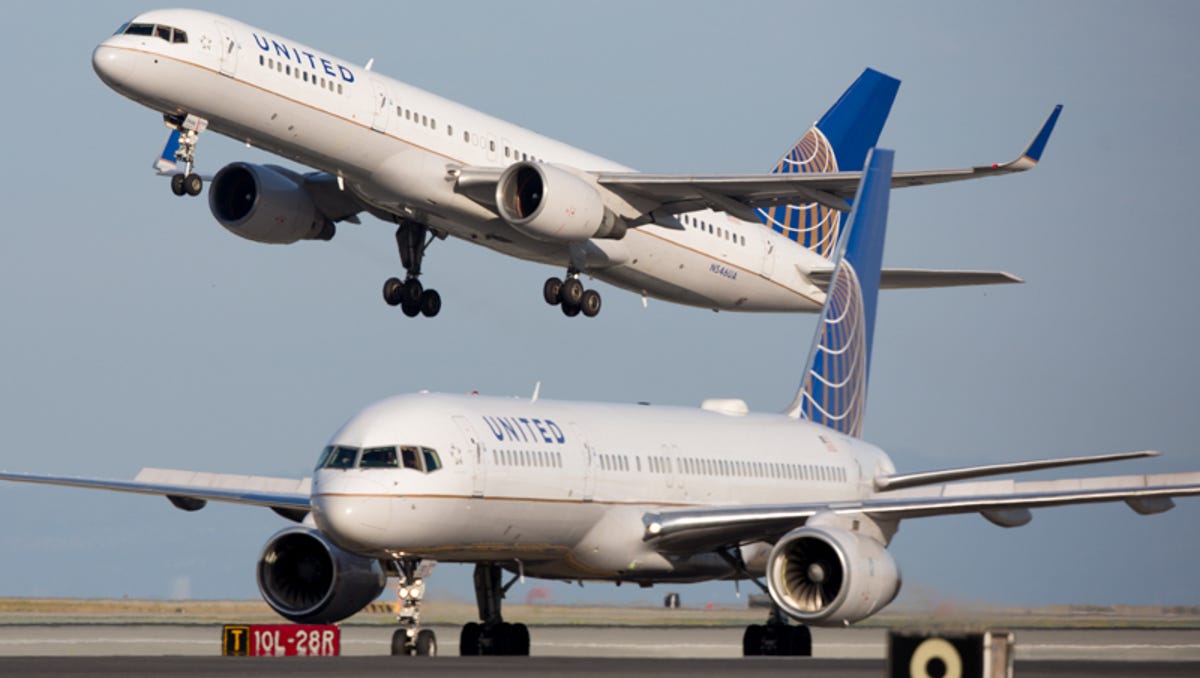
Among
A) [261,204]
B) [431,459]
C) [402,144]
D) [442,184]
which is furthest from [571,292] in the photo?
[431,459]

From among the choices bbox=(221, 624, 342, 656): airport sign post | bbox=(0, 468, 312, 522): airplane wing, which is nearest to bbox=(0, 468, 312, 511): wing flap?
bbox=(0, 468, 312, 522): airplane wing

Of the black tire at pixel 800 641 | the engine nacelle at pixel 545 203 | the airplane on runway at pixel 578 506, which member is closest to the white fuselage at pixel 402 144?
the engine nacelle at pixel 545 203

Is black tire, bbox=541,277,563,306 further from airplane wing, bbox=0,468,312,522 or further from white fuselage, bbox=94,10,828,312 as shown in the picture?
airplane wing, bbox=0,468,312,522

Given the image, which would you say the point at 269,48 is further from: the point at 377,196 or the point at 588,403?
the point at 588,403

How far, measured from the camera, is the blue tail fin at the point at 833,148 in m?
47.8

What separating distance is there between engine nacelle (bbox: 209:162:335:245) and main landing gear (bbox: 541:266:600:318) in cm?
488

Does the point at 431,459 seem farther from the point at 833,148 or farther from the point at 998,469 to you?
the point at 833,148

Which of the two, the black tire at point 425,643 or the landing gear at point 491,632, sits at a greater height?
the landing gear at point 491,632

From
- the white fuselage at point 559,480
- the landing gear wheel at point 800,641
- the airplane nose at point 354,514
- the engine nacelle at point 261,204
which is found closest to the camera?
the airplane nose at point 354,514

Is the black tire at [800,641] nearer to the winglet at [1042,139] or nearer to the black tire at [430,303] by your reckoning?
the winglet at [1042,139]

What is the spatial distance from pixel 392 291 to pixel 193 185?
8046 millimetres

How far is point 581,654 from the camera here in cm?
2833

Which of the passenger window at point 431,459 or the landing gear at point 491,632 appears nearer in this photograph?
the passenger window at point 431,459

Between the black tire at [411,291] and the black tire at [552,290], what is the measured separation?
3.10 m
